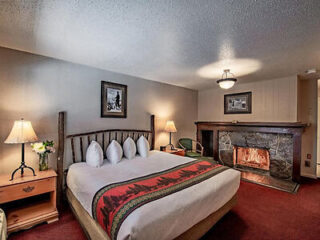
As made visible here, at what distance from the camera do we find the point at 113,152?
2820mm

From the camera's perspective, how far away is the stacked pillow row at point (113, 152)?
257cm

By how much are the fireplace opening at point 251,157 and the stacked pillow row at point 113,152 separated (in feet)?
9.72

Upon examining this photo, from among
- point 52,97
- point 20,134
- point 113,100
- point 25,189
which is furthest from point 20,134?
point 113,100

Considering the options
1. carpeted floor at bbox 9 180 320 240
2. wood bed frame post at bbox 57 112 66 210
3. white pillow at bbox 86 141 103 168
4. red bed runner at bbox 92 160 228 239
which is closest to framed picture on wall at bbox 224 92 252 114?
carpeted floor at bbox 9 180 320 240

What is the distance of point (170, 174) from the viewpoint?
85.7 inches

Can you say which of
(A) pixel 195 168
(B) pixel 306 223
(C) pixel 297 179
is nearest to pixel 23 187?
(A) pixel 195 168

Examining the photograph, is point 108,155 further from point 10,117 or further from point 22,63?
point 22,63

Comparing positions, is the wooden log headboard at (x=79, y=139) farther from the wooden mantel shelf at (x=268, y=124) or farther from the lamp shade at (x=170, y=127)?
the wooden mantel shelf at (x=268, y=124)

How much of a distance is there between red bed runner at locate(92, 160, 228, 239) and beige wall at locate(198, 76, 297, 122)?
8.76 ft

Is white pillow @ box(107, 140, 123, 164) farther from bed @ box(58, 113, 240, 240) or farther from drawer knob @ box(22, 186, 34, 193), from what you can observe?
drawer knob @ box(22, 186, 34, 193)

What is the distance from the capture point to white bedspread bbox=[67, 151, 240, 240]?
4.06 feet

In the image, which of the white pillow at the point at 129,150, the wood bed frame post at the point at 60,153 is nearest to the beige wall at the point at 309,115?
the white pillow at the point at 129,150

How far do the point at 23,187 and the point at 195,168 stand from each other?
7.69ft

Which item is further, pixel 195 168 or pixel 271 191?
pixel 271 191
